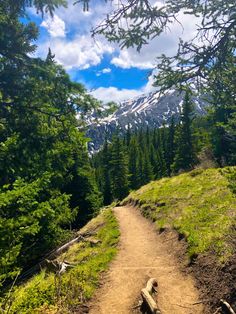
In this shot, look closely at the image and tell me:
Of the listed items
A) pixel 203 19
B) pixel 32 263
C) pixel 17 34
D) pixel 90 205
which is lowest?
pixel 32 263

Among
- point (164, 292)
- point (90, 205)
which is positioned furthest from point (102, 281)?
point (90, 205)

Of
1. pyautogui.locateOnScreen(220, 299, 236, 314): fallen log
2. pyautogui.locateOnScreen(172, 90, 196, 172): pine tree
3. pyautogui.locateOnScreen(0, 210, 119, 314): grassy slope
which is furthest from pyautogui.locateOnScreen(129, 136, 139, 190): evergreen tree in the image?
A: pyautogui.locateOnScreen(220, 299, 236, 314): fallen log

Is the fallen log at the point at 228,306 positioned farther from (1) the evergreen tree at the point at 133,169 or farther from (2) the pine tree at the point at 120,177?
(1) the evergreen tree at the point at 133,169

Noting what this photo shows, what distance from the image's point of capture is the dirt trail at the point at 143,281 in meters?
9.66

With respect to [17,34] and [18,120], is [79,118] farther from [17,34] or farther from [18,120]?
[17,34]

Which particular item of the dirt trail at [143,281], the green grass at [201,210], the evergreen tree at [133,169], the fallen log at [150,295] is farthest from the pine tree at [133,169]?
the fallen log at [150,295]

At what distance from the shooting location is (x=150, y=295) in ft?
32.3

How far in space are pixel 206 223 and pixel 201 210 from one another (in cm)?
263

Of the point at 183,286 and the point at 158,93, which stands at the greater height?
the point at 158,93

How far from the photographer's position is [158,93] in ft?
21.7

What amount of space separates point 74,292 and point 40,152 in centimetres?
534

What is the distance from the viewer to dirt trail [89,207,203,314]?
9664 millimetres

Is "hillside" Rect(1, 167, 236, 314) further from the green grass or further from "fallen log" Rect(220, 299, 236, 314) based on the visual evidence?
"fallen log" Rect(220, 299, 236, 314)

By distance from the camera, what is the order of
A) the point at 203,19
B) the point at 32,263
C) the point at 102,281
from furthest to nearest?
the point at 32,263 → the point at 102,281 → the point at 203,19
